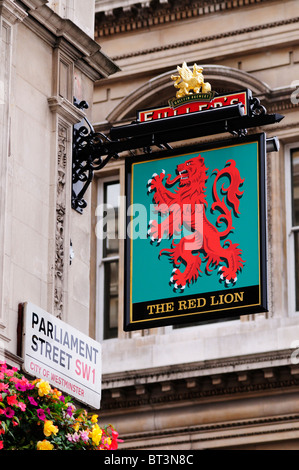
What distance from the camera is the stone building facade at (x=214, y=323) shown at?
98.4ft

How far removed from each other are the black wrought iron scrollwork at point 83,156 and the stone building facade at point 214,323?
11739mm

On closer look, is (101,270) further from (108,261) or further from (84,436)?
(84,436)

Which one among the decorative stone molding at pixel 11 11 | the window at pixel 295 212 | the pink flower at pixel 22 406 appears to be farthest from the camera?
the window at pixel 295 212

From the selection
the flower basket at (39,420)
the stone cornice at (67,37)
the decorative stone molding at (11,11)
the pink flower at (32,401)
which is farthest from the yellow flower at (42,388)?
the stone cornice at (67,37)

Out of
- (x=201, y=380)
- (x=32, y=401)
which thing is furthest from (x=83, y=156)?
(x=201, y=380)

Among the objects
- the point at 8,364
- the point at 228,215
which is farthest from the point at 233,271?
the point at 8,364

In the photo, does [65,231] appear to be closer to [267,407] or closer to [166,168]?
[166,168]

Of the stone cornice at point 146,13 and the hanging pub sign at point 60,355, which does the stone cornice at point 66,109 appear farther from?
the stone cornice at point 146,13

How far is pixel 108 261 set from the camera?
32.8m

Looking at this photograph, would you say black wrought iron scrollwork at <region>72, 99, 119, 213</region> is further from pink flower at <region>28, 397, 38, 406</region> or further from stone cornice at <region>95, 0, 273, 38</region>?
stone cornice at <region>95, 0, 273, 38</region>

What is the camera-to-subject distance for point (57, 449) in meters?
14.7

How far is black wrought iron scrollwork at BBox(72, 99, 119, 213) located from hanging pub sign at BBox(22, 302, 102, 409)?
1.69 metres
